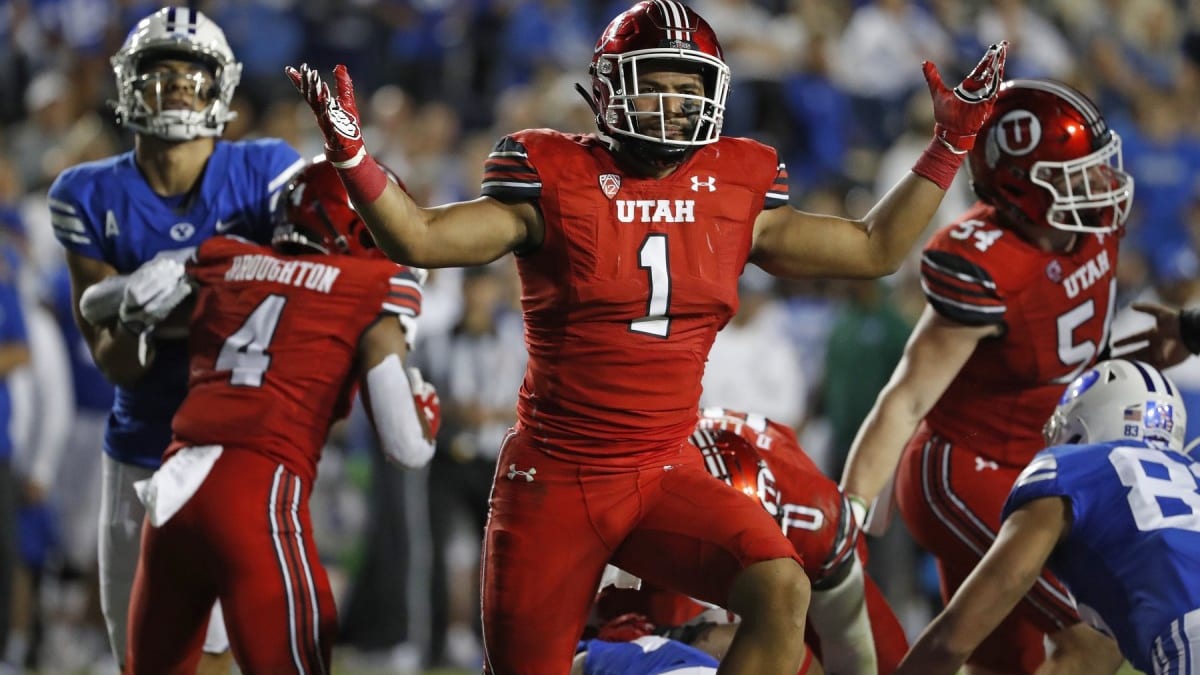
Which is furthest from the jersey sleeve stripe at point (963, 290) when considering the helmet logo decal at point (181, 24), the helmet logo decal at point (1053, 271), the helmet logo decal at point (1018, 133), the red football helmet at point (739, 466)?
the helmet logo decal at point (181, 24)

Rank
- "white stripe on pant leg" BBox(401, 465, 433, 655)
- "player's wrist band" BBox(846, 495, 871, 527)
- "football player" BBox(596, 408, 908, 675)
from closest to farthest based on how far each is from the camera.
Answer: "football player" BBox(596, 408, 908, 675) < "player's wrist band" BBox(846, 495, 871, 527) < "white stripe on pant leg" BBox(401, 465, 433, 655)

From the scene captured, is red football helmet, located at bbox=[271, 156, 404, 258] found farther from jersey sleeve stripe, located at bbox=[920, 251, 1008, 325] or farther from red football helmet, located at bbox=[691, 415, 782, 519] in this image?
jersey sleeve stripe, located at bbox=[920, 251, 1008, 325]

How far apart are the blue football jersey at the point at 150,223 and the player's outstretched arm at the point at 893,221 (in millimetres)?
1702

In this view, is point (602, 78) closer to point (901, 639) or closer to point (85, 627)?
point (901, 639)

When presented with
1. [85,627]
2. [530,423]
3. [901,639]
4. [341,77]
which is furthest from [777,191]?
[85,627]

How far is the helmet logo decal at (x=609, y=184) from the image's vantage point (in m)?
3.81

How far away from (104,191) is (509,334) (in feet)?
11.4

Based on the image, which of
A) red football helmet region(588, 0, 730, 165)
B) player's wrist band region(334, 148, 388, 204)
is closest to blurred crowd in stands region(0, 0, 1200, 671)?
red football helmet region(588, 0, 730, 165)

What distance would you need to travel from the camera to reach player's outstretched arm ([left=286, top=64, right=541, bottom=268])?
357cm

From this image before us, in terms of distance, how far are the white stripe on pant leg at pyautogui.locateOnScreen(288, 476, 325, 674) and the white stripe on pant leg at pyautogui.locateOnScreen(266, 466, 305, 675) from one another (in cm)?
A: 5

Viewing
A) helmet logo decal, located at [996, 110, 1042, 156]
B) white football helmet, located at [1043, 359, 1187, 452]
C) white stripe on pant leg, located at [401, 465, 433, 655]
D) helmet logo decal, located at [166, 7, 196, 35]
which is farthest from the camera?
white stripe on pant leg, located at [401, 465, 433, 655]

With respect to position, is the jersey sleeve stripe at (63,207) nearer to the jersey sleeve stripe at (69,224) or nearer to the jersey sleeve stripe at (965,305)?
the jersey sleeve stripe at (69,224)

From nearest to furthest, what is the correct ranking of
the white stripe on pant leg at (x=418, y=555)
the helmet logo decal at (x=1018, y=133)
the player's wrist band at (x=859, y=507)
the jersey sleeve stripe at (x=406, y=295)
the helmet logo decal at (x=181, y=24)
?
the jersey sleeve stripe at (x=406, y=295), the player's wrist band at (x=859, y=507), the helmet logo decal at (x=1018, y=133), the helmet logo decal at (x=181, y=24), the white stripe on pant leg at (x=418, y=555)

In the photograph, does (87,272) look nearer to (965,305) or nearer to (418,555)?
(965,305)
